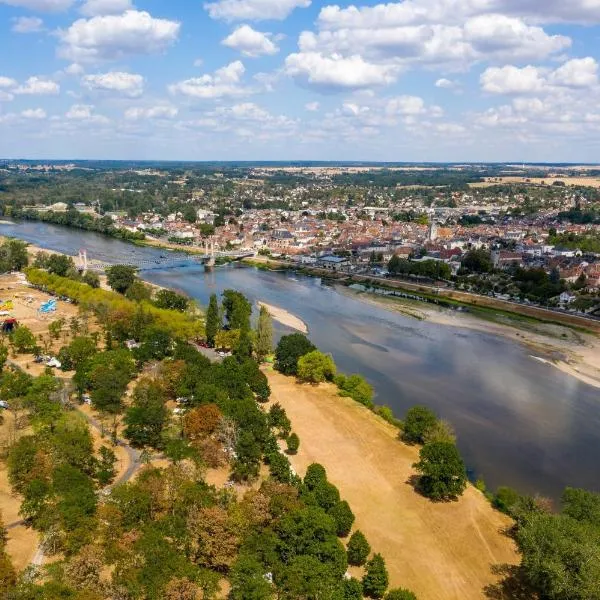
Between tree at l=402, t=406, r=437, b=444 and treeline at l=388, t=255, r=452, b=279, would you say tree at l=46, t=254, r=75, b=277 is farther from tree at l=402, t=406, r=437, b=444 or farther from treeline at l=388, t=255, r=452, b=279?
tree at l=402, t=406, r=437, b=444

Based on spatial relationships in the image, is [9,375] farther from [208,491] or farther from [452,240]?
[452,240]

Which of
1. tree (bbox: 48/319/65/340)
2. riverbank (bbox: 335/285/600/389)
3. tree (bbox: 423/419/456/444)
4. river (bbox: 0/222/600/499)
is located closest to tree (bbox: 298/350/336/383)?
river (bbox: 0/222/600/499)

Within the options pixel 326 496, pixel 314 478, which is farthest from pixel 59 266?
pixel 326 496

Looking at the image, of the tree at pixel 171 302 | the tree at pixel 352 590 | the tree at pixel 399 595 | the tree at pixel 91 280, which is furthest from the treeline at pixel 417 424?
the tree at pixel 91 280

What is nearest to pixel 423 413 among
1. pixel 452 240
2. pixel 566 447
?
pixel 566 447

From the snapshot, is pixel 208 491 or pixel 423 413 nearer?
pixel 208 491

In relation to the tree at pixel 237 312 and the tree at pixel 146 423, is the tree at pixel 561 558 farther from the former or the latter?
the tree at pixel 237 312

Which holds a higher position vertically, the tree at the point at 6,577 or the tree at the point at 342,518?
the tree at the point at 6,577
